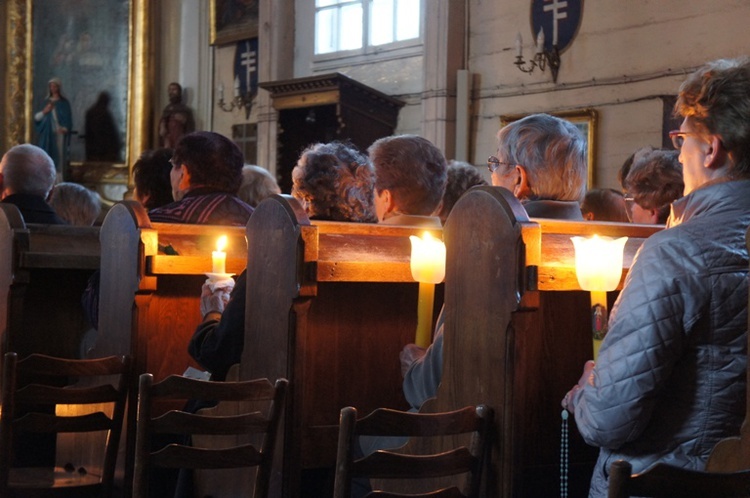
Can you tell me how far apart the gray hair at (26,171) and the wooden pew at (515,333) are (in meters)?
3.09

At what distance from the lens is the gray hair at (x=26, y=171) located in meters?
5.05

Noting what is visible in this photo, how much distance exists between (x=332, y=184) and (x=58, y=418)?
1.16 m

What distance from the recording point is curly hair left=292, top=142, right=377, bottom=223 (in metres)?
3.52

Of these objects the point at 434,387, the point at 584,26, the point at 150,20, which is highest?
the point at 150,20

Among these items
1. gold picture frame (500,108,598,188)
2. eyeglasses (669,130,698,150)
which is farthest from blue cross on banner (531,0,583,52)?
eyeglasses (669,130,698,150)

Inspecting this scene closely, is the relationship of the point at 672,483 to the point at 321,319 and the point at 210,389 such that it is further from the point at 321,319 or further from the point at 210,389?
the point at 321,319

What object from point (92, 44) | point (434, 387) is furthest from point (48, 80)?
point (434, 387)

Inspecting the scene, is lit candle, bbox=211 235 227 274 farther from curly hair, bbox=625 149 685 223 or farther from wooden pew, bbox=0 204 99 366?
curly hair, bbox=625 149 685 223

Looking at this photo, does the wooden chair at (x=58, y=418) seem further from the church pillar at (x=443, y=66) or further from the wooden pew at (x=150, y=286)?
the church pillar at (x=443, y=66)

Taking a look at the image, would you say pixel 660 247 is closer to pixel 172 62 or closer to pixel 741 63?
pixel 741 63

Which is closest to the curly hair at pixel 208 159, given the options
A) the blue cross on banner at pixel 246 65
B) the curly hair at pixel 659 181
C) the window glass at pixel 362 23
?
the curly hair at pixel 659 181

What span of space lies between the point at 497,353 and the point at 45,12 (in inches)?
476

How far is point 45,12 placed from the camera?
43.2 ft

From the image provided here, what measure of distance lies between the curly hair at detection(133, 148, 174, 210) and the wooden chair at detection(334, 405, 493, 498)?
2617 millimetres
